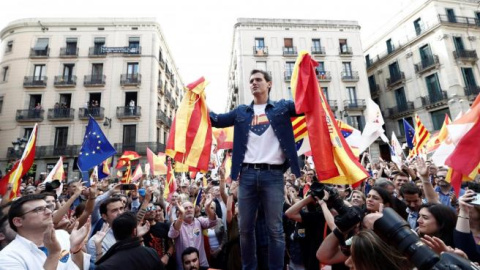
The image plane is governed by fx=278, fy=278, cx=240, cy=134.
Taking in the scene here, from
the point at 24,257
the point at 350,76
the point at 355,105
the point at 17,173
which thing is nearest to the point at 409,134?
the point at 24,257

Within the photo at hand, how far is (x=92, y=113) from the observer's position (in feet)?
89.7

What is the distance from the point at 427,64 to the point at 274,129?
31.5 meters

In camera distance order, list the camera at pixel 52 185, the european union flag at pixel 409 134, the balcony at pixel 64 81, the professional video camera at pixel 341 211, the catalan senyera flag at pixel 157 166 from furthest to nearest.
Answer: the balcony at pixel 64 81, the catalan senyera flag at pixel 157 166, the european union flag at pixel 409 134, the camera at pixel 52 185, the professional video camera at pixel 341 211

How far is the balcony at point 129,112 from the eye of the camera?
27647 mm

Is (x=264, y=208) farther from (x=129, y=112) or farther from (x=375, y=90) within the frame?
(x=375, y=90)

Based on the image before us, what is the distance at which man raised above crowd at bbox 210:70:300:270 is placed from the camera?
2918 millimetres

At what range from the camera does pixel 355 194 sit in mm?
4555

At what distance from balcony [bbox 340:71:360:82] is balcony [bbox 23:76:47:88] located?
31444 millimetres

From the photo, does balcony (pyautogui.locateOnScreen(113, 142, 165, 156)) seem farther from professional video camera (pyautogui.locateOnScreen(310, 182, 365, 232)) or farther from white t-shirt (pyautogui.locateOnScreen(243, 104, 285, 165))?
professional video camera (pyautogui.locateOnScreen(310, 182, 365, 232))

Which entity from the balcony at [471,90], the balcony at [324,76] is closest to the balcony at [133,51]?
the balcony at [324,76]

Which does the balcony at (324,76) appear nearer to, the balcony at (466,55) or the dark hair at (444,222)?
the balcony at (466,55)

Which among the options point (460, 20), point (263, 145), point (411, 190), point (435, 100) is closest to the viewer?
point (263, 145)

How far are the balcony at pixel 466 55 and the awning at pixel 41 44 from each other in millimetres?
40969

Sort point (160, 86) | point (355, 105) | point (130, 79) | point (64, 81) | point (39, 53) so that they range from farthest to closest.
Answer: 1. point (160, 86)
2. point (355, 105)
3. point (39, 53)
4. point (130, 79)
5. point (64, 81)
